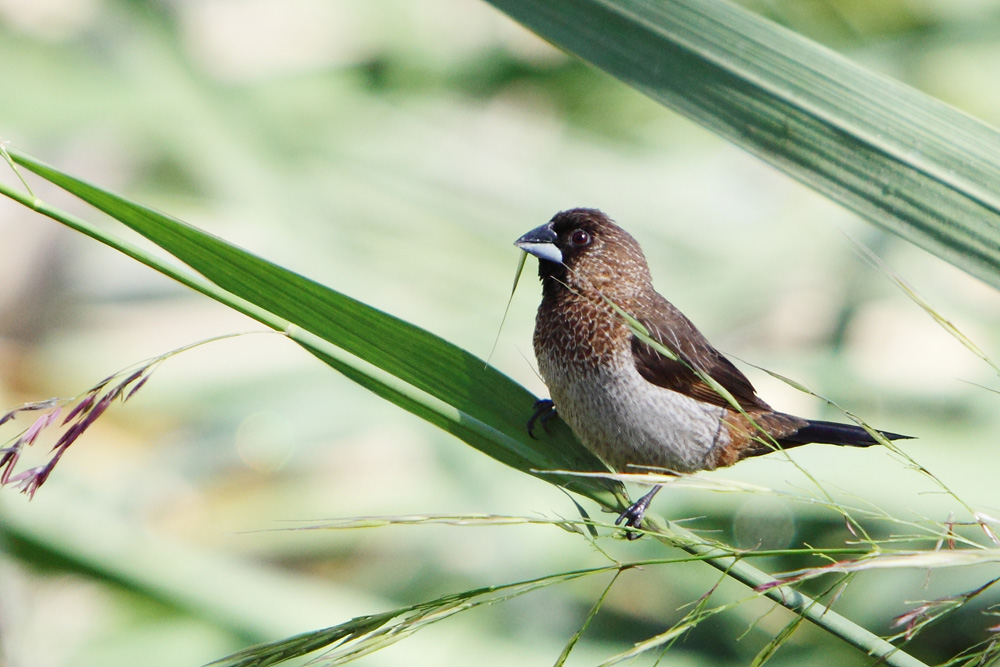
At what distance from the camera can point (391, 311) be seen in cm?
324

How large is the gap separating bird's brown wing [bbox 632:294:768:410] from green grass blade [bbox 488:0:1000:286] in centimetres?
62

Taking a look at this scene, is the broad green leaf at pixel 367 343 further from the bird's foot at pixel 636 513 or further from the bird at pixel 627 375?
the bird at pixel 627 375

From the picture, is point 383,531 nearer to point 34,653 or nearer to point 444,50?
point 34,653

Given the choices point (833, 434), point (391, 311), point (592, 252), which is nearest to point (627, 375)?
point (592, 252)

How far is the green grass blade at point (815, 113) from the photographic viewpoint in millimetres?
1281

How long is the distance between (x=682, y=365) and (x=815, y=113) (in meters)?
0.73

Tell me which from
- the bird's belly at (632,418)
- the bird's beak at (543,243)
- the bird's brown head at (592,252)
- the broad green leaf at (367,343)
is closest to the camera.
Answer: the broad green leaf at (367,343)

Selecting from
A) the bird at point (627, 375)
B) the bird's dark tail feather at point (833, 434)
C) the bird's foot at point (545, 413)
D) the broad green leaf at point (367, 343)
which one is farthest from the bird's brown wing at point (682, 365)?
the broad green leaf at point (367, 343)

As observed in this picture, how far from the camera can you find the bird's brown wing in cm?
197

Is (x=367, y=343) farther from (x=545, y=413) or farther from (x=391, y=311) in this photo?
(x=391, y=311)

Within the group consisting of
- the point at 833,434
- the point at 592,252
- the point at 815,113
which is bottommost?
the point at 833,434

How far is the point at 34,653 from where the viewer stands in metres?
2.16

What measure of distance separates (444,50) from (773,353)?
255 cm

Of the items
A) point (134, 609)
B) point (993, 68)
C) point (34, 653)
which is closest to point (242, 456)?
point (134, 609)
